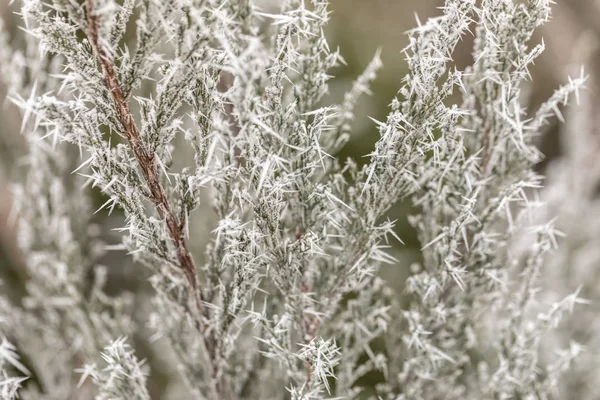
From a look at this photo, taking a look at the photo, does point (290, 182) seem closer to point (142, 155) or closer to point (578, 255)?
point (142, 155)

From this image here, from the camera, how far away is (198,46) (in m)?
0.77

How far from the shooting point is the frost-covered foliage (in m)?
0.78

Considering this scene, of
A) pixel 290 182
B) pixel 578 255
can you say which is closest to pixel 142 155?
pixel 290 182

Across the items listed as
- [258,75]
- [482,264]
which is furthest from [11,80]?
[482,264]

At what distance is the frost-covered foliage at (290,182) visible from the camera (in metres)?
0.78

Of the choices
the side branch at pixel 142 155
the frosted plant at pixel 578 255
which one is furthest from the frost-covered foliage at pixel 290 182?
the frosted plant at pixel 578 255

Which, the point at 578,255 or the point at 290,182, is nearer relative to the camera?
the point at 290,182

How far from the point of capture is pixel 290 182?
2.73 ft

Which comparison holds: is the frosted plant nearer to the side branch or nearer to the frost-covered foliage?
the frost-covered foliage

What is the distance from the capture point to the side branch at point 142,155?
75 cm

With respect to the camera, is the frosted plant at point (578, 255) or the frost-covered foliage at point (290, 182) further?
the frosted plant at point (578, 255)

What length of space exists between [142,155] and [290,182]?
0.79 feet

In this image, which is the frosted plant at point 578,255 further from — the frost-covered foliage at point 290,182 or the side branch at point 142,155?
the side branch at point 142,155

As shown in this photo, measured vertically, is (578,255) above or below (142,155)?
below
